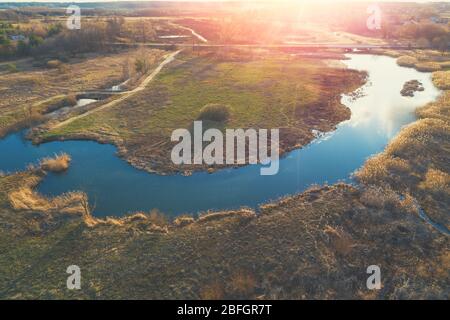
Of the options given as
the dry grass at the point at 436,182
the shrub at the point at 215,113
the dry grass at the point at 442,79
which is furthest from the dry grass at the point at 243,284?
the dry grass at the point at 442,79

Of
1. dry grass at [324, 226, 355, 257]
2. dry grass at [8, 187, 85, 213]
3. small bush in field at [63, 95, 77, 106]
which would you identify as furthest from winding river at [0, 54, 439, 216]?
small bush in field at [63, 95, 77, 106]

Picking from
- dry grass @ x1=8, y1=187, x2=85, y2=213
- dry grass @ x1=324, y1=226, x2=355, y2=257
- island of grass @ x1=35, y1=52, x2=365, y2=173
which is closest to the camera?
dry grass @ x1=324, y1=226, x2=355, y2=257

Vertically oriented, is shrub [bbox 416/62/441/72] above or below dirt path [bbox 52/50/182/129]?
above

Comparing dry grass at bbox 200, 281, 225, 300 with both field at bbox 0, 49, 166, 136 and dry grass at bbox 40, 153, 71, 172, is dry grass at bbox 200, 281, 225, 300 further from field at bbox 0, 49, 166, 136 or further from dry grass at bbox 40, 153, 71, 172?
field at bbox 0, 49, 166, 136

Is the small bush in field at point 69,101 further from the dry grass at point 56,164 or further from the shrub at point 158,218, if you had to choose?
the shrub at point 158,218

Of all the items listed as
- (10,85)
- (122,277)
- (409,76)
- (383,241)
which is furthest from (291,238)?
(409,76)

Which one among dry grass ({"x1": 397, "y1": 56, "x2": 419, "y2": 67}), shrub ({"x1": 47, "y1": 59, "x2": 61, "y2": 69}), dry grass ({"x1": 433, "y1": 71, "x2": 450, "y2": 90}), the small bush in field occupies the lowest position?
the small bush in field

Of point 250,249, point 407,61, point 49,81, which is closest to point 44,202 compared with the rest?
point 250,249
